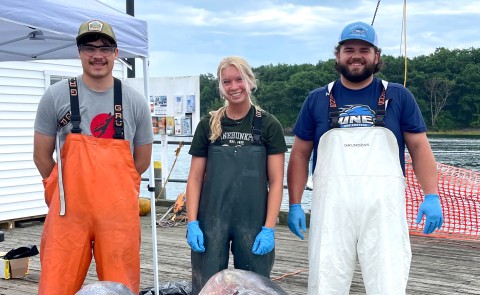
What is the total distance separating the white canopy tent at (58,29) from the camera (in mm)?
3408

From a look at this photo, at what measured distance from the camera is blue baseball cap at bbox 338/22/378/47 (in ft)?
9.90

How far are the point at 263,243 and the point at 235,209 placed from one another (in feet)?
0.73

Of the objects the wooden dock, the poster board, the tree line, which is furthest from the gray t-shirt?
the tree line

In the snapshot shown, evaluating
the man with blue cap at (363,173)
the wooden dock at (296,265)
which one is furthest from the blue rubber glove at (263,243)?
the wooden dock at (296,265)

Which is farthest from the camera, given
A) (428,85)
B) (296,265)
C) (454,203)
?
(428,85)

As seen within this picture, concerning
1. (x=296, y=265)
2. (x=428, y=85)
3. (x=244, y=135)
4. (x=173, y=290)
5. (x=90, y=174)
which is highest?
(x=428, y=85)

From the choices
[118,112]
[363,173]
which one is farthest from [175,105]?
[363,173]

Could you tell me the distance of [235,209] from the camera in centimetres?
303

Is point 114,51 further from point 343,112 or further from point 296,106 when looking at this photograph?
point 296,106

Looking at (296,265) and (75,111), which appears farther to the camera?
(296,265)

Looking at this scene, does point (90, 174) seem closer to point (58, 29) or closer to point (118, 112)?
point (118, 112)

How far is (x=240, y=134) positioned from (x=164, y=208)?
6781 mm

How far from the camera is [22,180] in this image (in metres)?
8.72

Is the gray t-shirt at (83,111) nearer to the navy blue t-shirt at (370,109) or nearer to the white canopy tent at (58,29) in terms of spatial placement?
the white canopy tent at (58,29)
